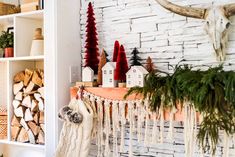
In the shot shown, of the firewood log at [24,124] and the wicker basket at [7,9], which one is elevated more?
the wicker basket at [7,9]

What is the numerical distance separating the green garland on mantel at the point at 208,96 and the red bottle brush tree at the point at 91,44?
75 cm

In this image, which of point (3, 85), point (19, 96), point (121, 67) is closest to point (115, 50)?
point (121, 67)

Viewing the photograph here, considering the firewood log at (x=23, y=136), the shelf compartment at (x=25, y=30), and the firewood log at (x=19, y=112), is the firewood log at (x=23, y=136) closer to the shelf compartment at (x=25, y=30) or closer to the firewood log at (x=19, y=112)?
the firewood log at (x=19, y=112)

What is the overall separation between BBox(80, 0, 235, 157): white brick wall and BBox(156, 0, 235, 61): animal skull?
70 millimetres

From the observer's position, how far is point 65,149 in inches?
101

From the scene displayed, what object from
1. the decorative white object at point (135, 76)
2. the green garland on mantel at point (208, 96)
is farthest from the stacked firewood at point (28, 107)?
the green garland on mantel at point (208, 96)

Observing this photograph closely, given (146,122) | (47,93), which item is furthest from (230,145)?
(47,93)

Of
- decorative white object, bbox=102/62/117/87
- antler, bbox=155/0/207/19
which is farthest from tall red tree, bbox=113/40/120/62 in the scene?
antler, bbox=155/0/207/19

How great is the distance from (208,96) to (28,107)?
5.28 ft

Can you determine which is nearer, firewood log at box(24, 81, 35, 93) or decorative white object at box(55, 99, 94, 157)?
decorative white object at box(55, 99, 94, 157)

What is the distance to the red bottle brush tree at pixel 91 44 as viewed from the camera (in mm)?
2650

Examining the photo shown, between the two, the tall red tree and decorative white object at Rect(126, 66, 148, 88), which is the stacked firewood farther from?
decorative white object at Rect(126, 66, 148, 88)

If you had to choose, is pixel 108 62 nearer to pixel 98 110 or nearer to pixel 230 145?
pixel 98 110

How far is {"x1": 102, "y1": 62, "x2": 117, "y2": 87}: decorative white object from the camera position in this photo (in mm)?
2469
